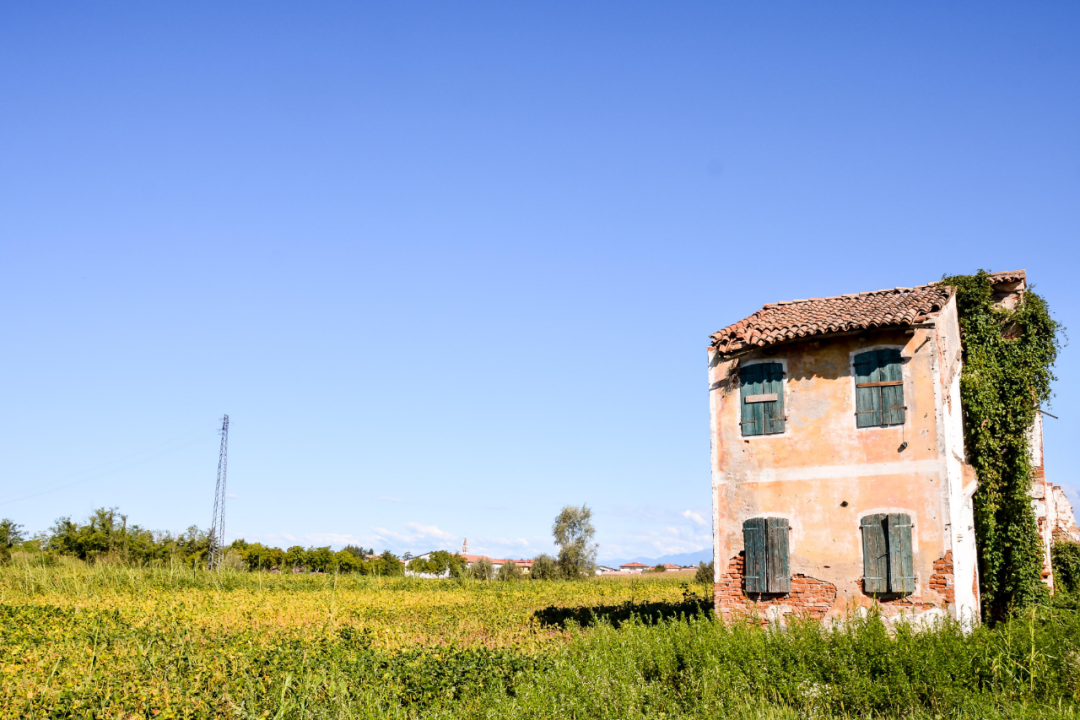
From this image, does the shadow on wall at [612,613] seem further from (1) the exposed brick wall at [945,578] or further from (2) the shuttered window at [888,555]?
(1) the exposed brick wall at [945,578]

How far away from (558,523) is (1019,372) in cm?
4920

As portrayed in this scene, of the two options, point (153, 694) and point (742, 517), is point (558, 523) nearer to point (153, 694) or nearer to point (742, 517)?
point (742, 517)

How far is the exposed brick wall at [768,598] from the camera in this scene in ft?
49.5

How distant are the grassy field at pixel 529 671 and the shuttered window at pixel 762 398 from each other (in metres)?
4.05

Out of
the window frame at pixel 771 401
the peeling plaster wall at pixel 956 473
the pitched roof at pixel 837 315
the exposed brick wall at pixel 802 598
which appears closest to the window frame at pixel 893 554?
the exposed brick wall at pixel 802 598

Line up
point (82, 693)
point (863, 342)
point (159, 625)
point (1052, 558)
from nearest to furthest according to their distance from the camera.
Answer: point (82, 693) → point (159, 625) → point (863, 342) → point (1052, 558)

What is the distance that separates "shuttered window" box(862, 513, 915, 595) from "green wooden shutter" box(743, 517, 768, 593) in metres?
1.84

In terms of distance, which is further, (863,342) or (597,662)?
(863,342)

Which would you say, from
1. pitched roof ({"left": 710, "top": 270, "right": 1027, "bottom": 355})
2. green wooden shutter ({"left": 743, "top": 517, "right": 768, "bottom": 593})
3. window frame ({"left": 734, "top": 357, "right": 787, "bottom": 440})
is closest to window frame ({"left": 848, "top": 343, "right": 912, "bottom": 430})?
pitched roof ({"left": 710, "top": 270, "right": 1027, "bottom": 355})

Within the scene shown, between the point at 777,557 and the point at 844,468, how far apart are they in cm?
216

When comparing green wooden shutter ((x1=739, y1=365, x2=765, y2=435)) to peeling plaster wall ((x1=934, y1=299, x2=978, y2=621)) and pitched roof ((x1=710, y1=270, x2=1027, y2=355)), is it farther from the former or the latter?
peeling plaster wall ((x1=934, y1=299, x2=978, y2=621))

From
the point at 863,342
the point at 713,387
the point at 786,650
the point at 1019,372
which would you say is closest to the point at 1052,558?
the point at 1019,372

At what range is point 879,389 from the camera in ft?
50.9

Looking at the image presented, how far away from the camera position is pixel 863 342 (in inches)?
622
